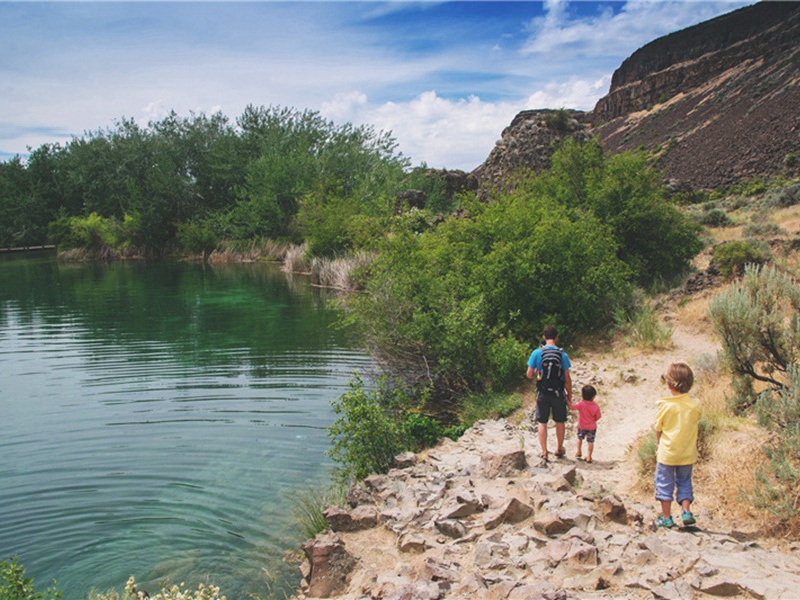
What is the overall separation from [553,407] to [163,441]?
702 cm

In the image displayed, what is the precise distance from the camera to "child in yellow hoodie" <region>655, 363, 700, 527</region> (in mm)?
5391

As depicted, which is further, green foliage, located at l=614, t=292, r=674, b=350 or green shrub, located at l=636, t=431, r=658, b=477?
green foliage, located at l=614, t=292, r=674, b=350

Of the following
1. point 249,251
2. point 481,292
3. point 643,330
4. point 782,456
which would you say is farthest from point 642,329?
point 249,251

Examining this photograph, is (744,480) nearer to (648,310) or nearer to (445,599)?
(445,599)

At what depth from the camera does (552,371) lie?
7758mm

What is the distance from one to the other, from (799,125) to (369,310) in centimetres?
4618

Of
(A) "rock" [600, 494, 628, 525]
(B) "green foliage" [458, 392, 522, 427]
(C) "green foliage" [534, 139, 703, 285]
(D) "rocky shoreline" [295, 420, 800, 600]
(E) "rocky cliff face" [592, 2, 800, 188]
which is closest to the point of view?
(D) "rocky shoreline" [295, 420, 800, 600]

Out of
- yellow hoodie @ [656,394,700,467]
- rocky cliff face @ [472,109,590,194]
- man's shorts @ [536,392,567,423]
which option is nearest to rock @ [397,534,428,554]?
yellow hoodie @ [656,394,700,467]

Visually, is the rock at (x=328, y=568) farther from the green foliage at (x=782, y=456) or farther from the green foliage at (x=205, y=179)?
the green foliage at (x=205, y=179)

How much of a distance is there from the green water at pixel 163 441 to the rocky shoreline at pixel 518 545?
3.44 feet

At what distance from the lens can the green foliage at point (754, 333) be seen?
7.39 m

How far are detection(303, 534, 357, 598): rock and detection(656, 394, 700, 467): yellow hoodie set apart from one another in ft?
10.6

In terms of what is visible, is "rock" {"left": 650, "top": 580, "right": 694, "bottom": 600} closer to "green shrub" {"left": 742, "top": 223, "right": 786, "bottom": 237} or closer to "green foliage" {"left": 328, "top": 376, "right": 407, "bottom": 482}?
"green foliage" {"left": 328, "top": 376, "right": 407, "bottom": 482}

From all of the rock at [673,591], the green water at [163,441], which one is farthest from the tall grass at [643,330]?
the rock at [673,591]
